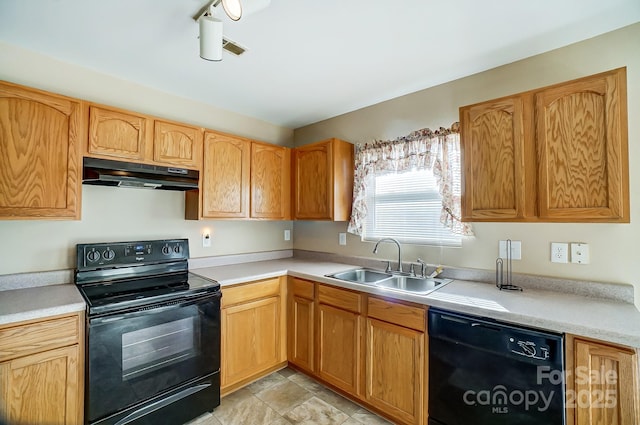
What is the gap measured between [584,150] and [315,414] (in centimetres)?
233

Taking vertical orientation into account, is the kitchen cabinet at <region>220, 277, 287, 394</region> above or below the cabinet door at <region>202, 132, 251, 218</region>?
below

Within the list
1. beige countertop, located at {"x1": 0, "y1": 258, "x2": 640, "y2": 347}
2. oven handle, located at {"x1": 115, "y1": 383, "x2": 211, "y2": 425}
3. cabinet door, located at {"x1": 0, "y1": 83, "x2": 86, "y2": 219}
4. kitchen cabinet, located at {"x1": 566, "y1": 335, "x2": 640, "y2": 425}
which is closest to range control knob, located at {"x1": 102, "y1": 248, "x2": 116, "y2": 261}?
beige countertop, located at {"x1": 0, "y1": 258, "x2": 640, "y2": 347}

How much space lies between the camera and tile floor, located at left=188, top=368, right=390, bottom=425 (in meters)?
1.98

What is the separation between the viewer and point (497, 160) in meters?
1.77

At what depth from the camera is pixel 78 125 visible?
1852 millimetres

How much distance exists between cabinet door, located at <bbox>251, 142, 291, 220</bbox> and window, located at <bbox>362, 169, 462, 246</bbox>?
2.90 ft

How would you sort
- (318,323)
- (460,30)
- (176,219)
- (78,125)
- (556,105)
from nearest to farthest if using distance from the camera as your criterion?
(556,105) < (460,30) < (78,125) < (318,323) < (176,219)

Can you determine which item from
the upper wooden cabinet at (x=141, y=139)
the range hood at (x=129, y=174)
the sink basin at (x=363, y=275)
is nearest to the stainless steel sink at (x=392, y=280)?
the sink basin at (x=363, y=275)

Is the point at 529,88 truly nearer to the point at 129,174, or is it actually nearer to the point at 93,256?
the point at 129,174

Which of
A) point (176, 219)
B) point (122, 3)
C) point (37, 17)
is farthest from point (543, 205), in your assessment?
point (37, 17)

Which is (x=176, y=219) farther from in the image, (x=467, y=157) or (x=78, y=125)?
(x=467, y=157)

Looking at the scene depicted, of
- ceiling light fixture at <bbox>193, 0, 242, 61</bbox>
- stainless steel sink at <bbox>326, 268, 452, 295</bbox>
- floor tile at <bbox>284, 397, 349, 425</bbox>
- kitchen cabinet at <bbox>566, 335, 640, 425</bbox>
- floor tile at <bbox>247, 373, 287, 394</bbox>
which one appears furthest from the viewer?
floor tile at <bbox>247, 373, 287, 394</bbox>

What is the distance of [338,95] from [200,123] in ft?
4.39

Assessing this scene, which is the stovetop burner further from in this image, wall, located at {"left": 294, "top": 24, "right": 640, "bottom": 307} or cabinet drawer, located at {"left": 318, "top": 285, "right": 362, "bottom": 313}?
wall, located at {"left": 294, "top": 24, "right": 640, "bottom": 307}
